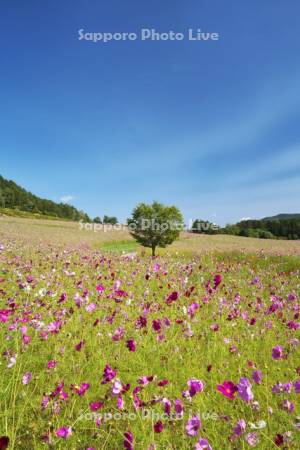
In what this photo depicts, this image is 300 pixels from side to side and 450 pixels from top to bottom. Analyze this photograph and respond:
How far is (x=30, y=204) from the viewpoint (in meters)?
116

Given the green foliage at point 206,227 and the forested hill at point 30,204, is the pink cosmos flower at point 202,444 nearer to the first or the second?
the green foliage at point 206,227

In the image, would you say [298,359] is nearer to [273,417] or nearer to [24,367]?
[273,417]

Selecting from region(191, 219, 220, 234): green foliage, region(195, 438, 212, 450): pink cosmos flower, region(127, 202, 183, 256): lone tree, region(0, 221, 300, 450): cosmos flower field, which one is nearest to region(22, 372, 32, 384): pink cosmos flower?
region(0, 221, 300, 450): cosmos flower field

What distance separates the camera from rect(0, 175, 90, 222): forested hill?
11312 centimetres

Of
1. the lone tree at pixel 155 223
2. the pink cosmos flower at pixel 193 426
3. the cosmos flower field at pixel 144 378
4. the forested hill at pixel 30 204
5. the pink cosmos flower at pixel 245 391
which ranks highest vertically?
the forested hill at pixel 30 204

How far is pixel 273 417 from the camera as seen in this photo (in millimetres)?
2607

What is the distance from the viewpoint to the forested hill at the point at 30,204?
113 m

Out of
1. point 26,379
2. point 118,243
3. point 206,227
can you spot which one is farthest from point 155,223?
point 206,227

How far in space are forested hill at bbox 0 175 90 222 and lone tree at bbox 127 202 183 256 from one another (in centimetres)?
9279

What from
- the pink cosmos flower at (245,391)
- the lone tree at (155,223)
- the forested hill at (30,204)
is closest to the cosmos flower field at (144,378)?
the pink cosmos flower at (245,391)

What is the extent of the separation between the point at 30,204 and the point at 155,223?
104491mm

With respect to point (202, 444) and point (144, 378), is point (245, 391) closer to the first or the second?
point (202, 444)

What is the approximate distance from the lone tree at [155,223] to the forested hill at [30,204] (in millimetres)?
92789

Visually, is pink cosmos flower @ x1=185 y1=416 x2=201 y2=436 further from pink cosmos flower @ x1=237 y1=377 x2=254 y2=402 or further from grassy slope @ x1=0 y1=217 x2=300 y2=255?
grassy slope @ x1=0 y1=217 x2=300 y2=255
